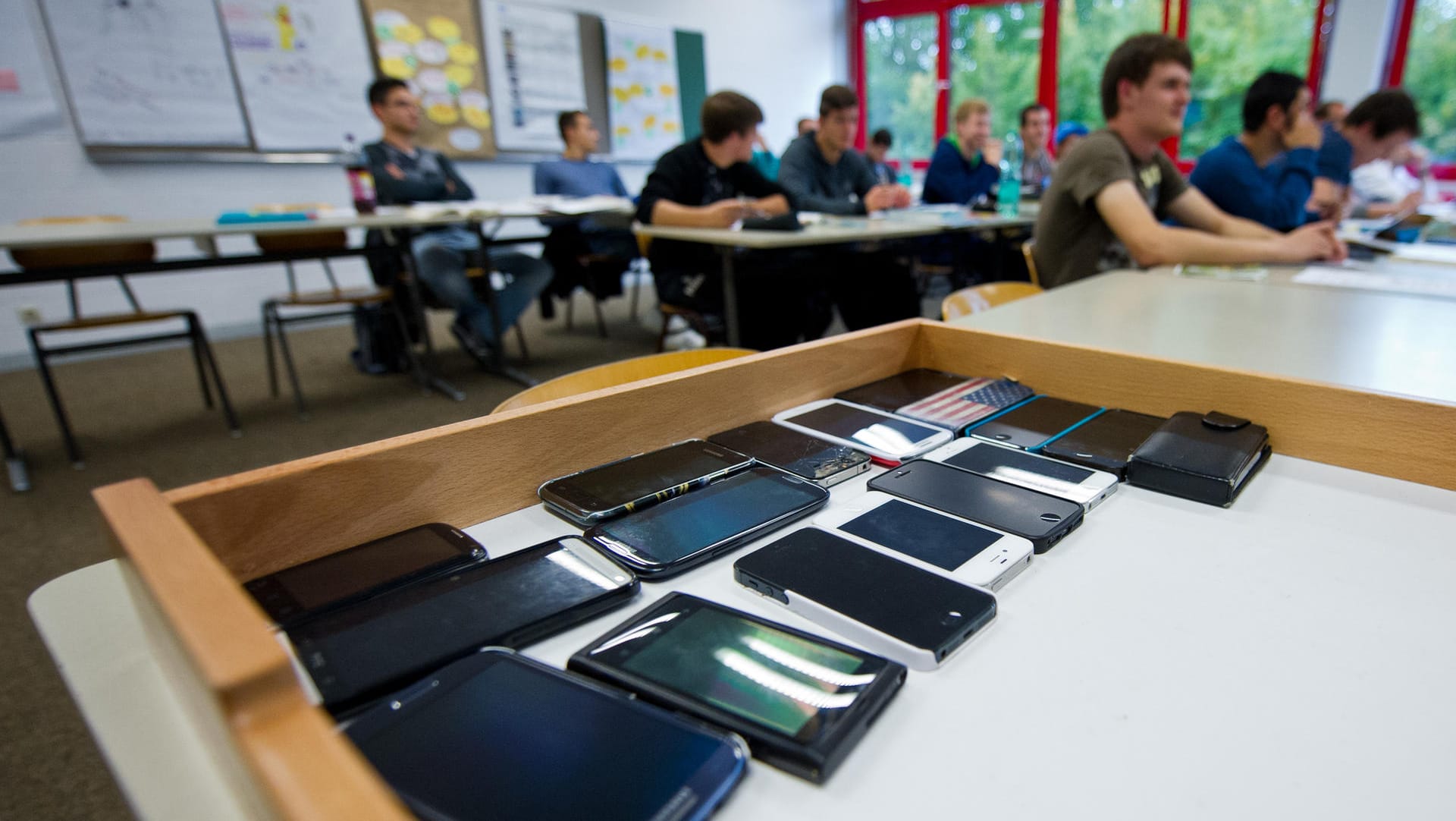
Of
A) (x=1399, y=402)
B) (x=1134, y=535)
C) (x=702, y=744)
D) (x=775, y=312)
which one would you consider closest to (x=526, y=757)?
(x=702, y=744)

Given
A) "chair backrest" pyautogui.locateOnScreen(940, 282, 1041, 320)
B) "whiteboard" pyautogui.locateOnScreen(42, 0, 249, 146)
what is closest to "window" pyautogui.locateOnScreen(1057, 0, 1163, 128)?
"chair backrest" pyautogui.locateOnScreen(940, 282, 1041, 320)

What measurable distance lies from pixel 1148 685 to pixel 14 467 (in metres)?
3.08

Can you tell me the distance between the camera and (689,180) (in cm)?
306

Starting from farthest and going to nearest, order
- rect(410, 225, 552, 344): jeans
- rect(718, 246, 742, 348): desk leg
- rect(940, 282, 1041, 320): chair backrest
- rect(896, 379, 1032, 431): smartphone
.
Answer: rect(410, 225, 552, 344): jeans < rect(718, 246, 742, 348): desk leg < rect(940, 282, 1041, 320): chair backrest < rect(896, 379, 1032, 431): smartphone

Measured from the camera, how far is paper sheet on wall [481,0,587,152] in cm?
503

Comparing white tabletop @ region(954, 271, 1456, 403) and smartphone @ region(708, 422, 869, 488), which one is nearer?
smartphone @ region(708, 422, 869, 488)

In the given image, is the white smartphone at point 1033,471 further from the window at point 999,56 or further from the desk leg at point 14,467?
the window at point 999,56

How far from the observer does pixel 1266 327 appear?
1.17 m

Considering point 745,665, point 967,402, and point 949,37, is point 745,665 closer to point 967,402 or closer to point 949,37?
point 967,402

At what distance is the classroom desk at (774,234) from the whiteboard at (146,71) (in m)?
2.78

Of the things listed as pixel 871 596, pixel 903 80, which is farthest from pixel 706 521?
pixel 903 80

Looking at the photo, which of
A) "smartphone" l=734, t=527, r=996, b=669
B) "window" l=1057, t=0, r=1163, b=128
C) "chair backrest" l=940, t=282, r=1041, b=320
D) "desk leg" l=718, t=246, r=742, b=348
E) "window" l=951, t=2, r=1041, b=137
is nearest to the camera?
"smartphone" l=734, t=527, r=996, b=669

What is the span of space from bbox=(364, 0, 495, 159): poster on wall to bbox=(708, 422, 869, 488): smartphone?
4.81m

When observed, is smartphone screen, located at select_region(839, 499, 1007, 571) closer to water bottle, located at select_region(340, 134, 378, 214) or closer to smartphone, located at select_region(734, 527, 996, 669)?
smartphone, located at select_region(734, 527, 996, 669)
